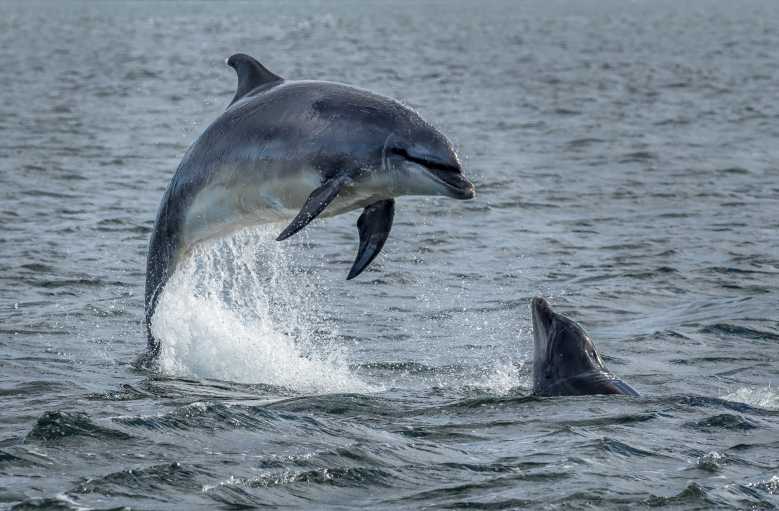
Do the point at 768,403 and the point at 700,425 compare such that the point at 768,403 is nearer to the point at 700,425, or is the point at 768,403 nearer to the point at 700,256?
the point at 700,425

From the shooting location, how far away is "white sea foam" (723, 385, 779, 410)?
1211 cm

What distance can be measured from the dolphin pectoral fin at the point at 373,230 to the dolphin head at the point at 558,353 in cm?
223

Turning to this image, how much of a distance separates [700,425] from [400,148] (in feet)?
9.81

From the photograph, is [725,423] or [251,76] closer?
[725,423]

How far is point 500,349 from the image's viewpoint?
14.8 m

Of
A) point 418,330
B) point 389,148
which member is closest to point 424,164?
point 389,148

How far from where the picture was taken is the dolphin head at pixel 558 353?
1224 cm

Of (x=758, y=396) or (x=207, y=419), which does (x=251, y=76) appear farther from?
(x=758, y=396)

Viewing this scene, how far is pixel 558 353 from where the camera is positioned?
12398 mm

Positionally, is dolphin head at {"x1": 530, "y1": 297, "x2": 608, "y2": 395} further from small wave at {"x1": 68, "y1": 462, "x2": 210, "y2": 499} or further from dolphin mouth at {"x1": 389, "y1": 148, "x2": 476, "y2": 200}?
small wave at {"x1": 68, "y1": 462, "x2": 210, "y2": 499}

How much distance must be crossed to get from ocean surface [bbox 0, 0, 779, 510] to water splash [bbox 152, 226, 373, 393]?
4 centimetres

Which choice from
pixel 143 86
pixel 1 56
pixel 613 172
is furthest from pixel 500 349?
pixel 1 56

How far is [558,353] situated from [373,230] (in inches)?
94.8

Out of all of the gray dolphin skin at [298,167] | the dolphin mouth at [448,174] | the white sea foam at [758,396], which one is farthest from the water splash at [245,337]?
the white sea foam at [758,396]
